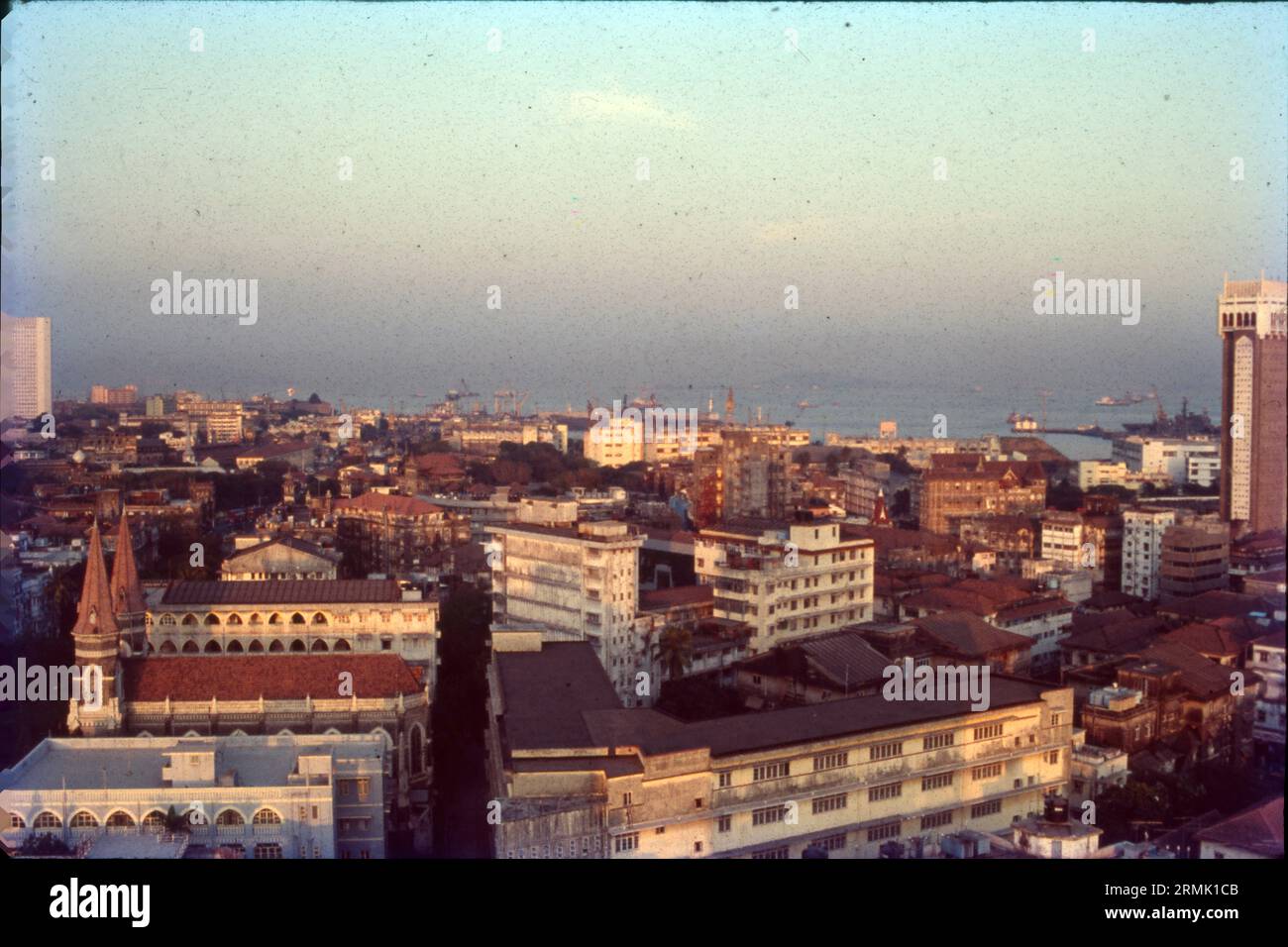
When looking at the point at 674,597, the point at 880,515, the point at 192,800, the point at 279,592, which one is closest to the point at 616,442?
the point at 880,515

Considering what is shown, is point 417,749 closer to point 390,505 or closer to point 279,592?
point 279,592

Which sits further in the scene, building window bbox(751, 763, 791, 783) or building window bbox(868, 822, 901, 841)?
building window bbox(868, 822, 901, 841)

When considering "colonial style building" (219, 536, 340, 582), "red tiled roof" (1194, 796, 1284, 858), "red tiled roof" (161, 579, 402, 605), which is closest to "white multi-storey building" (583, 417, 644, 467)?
"colonial style building" (219, 536, 340, 582)

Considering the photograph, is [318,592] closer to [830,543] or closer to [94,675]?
[94,675]

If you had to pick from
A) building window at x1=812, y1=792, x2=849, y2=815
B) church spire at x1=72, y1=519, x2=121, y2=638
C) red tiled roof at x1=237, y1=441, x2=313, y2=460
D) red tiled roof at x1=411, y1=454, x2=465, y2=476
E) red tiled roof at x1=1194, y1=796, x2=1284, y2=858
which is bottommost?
building window at x1=812, y1=792, x2=849, y2=815

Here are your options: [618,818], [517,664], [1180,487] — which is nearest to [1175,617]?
[517,664]

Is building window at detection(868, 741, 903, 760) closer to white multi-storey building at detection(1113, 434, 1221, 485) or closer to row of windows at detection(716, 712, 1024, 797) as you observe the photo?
row of windows at detection(716, 712, 1024, 797)

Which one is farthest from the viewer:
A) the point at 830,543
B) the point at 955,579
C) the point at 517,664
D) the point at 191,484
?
the point at 191,484
